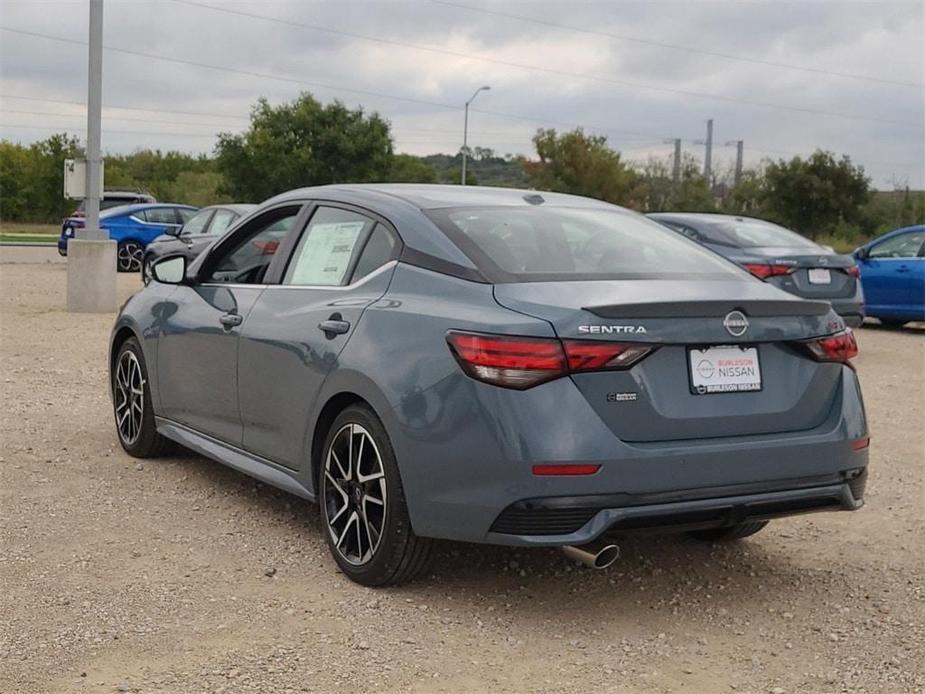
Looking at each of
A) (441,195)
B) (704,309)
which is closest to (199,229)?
(441,195)

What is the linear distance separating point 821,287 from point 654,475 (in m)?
8.87

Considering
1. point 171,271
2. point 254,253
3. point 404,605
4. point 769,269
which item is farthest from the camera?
point 769,269

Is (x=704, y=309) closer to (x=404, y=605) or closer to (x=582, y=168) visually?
(x=404, y=605)

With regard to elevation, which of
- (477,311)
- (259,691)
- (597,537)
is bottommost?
(259,691)

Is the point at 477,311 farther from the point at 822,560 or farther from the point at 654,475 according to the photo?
the point at 822,560

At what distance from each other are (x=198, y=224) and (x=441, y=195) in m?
15.5

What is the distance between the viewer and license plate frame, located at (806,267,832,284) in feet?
40.4

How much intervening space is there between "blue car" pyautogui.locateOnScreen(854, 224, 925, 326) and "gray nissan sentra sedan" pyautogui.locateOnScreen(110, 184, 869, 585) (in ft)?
36.5

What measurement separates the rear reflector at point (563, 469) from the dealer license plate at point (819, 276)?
8937 millimetres

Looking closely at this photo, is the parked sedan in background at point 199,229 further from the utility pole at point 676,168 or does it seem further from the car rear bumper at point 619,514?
the utility pole at point 676,168

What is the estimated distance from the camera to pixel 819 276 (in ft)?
40.5

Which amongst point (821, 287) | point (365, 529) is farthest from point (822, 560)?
point (821, 287)

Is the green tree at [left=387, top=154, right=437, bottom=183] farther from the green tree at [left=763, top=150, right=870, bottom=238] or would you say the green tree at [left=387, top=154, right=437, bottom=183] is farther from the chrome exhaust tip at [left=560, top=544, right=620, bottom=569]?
the chrome exhaust tip at [left=560, top=544, right=620, bottom=569]

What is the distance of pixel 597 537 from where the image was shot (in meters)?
4.00
